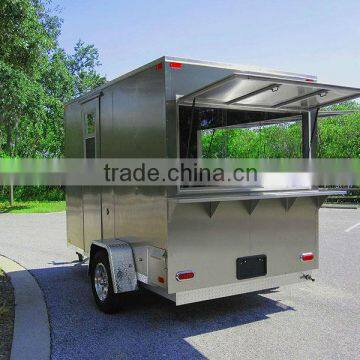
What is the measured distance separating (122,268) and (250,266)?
1.46 m

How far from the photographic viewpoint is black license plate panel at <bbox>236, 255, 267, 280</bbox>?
15.5ft

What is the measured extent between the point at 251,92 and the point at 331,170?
260cm

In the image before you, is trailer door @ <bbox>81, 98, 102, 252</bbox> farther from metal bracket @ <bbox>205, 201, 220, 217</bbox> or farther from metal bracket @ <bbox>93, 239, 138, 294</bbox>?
metal bracket @ <bbox>205, 201, 220, 217</bbox>

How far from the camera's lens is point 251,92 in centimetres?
445

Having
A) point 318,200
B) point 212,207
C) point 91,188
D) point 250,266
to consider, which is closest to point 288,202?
point 318,200

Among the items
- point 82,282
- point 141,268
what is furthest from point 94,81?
point 141,268

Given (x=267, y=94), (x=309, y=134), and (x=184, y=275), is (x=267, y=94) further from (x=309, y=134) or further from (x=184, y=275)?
A: (x=184, y=275)

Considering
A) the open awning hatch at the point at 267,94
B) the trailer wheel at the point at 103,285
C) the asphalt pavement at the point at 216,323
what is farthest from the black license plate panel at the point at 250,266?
the open awning hatch at the point at 267,94

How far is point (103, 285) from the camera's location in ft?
17.4

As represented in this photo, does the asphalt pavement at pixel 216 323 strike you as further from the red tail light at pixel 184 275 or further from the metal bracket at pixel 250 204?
the metal bracket at pixel 250 204

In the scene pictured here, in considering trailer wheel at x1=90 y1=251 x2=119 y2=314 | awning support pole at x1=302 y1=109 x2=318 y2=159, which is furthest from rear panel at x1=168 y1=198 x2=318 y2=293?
trailer wheel at x1=90 y1=251 x2=119 y2=314

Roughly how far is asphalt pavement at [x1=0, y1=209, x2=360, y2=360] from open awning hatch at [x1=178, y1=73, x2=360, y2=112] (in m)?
2.45

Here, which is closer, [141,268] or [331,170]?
[141,268]

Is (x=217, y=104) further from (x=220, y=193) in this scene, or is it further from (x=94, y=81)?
(x=94, y=81)
